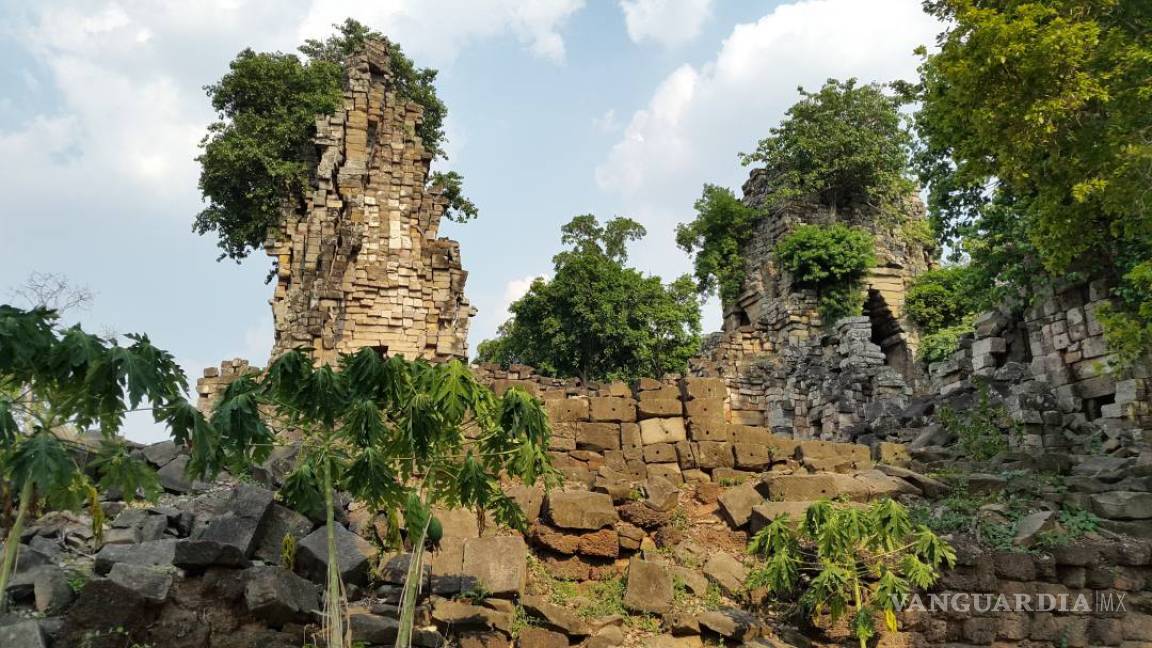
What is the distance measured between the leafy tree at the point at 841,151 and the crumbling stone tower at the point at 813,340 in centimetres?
64

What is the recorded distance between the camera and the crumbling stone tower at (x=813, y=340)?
20.9m

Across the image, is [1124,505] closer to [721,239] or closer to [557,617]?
[557,617]

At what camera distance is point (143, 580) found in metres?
7.40

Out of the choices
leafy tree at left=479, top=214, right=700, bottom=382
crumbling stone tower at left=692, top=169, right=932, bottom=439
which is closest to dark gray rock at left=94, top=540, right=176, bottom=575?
crumbling stone tower at left=692, top=169, right=932, bottom=439

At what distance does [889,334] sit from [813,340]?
4.22 meters

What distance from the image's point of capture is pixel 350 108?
61.7 feet

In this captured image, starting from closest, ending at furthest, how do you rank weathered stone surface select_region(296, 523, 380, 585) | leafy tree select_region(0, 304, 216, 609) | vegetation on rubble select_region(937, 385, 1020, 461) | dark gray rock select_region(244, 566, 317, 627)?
leafy tree select_region(0, 304, 216, 609), dark gray rock select_region(244, 566, 317, 627), weathered stone surface select_region(296, 523, 380, 585), vegetation on rubble select_region(937, 385, 1020, 461)

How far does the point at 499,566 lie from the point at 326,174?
11.8 m

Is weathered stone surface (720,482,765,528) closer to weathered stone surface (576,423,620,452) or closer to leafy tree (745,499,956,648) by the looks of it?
leafy tree (745,499,956,648)

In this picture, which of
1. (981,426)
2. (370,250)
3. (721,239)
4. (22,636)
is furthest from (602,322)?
(22,636)

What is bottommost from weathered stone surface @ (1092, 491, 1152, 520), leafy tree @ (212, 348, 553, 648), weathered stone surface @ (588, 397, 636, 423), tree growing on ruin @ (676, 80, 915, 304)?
weathered stone surface @ (1092, 491, 1152, 520)

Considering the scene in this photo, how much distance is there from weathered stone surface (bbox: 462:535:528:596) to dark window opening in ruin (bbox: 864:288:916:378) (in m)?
19.8

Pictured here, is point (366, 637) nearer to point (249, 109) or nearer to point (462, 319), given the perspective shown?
point (462, 319)

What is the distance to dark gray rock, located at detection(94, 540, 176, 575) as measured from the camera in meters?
8.03
